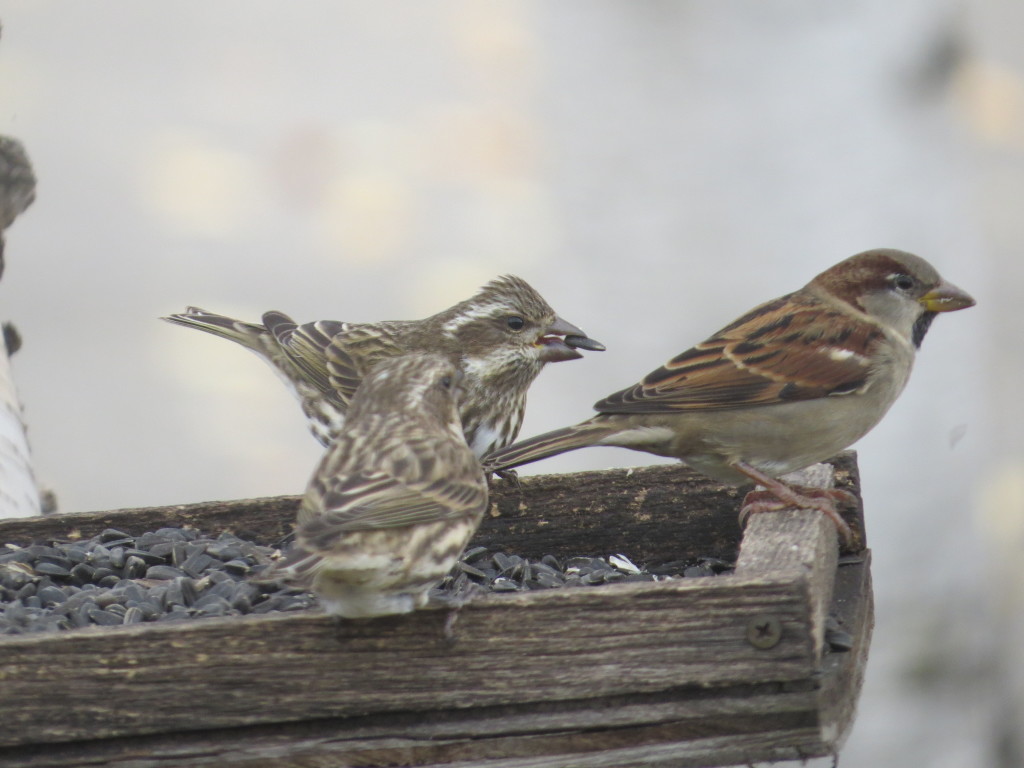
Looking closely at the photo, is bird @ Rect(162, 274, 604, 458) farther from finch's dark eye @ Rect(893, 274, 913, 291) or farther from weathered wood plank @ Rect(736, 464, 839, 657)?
weathered wood plank @ Rect(736, 464, 839, 657)

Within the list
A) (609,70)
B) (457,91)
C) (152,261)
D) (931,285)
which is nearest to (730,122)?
(609,70)

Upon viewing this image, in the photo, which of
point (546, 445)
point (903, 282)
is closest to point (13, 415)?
Answer: point (546, 445)

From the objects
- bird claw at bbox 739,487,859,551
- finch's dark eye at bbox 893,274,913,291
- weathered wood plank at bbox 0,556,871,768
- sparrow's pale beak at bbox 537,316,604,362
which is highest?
finch's dark eye at bbox 893,274,913,291

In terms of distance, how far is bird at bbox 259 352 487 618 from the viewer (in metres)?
3.25

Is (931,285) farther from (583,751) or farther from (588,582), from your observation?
(583,751)

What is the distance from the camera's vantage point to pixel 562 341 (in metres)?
5.79

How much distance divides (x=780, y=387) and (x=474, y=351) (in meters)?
1.32

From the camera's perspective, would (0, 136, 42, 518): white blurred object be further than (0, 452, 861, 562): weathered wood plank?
Yes

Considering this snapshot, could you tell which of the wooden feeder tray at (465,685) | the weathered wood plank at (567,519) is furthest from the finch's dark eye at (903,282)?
the wooden feeder tray at (465,685)

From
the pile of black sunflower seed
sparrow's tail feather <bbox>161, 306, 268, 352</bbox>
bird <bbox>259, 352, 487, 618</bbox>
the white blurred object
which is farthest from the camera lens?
sparrow's tail feather <bbox>161, 306, 268, 352</bbox>

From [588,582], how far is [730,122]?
151 centimetres

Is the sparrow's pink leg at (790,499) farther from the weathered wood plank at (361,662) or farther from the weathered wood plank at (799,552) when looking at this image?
the weathered wood plank at (361,662)

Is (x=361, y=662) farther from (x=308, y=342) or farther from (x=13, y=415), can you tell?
(x=308, y=342)

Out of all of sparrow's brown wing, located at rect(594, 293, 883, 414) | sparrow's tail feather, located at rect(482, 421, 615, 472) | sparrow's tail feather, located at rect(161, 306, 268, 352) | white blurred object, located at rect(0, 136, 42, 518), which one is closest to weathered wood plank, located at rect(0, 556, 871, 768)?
sparrow's tail feather, located at rect(482, 421, 615, 472)
